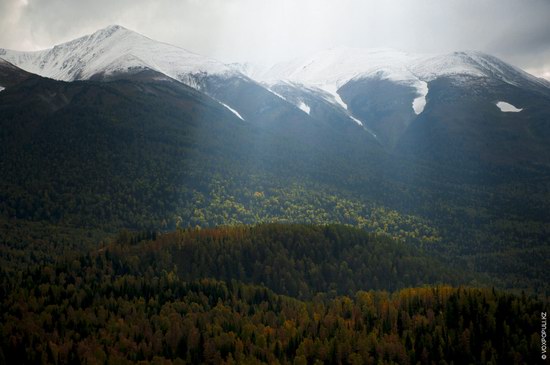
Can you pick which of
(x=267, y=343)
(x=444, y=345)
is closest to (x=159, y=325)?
(x=267, y=343)

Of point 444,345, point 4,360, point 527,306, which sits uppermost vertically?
point 527,306

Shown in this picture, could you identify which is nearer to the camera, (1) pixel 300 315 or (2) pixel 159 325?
(2) pixel 159 325

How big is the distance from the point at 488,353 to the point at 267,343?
52.1 metres

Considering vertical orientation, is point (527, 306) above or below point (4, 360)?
above

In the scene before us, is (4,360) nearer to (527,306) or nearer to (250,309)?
(250,309)

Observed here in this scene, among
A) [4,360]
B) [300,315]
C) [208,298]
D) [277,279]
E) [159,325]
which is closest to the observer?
[4,360]

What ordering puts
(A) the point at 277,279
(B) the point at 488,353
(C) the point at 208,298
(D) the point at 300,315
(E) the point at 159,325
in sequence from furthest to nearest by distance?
(A) the point at 277,279, (C) the point at 208,298, (D) the point at 300,315, (E) the point at 159,325, (B) the point at 488,353

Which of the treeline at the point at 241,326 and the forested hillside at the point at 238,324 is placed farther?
the forested hillside at the point at 238,324

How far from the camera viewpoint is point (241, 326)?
441ft

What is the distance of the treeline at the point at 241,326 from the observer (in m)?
116

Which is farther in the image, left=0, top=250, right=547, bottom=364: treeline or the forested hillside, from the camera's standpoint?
the forested hillside

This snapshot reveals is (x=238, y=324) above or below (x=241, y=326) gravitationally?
above

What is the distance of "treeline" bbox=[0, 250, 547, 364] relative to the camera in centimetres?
11638

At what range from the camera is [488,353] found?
119562 millimetres
